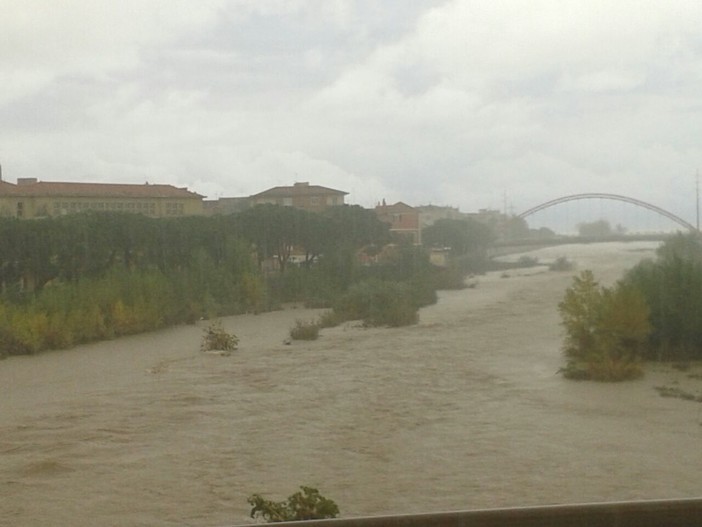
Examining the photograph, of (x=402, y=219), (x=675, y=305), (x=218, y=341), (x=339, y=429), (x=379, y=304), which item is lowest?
(x=339, y=429)

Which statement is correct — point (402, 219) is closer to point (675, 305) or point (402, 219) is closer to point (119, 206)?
point (119, 206)

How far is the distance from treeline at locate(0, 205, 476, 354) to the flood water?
1271 millimetres

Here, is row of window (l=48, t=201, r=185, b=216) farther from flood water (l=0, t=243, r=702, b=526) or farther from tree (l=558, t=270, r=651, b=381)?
tree (l=558, t=270, r=651, b=381)

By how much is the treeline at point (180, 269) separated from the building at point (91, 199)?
271mm

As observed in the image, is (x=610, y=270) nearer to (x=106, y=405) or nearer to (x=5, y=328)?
(x=106, y=405)

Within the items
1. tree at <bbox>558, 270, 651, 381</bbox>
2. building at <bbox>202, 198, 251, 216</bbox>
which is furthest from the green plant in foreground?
building at <bbox>202, 198, 251, 216</bbox>

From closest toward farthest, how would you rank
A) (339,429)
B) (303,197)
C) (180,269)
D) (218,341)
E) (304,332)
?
(339,429) < (218,341) < (304,332) < (180,269) < (303,197)

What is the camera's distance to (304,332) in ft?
74.7

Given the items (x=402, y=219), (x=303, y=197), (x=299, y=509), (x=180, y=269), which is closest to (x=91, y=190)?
(x=180, y=269)

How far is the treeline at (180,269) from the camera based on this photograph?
2305 centimetres

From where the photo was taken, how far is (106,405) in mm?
14703

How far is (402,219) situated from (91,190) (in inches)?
434

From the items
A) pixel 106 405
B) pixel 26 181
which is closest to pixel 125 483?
pixel 106 405

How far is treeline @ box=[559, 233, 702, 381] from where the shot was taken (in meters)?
16.7
